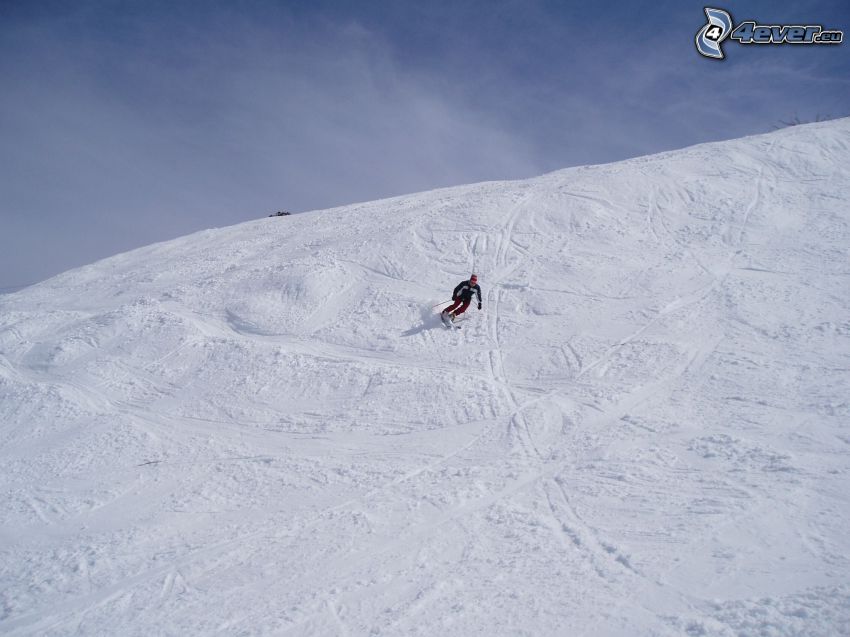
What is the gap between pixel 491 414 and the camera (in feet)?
28.0

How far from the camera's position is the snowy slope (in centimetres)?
499

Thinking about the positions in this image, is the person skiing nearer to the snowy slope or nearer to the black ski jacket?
the black ski jacket

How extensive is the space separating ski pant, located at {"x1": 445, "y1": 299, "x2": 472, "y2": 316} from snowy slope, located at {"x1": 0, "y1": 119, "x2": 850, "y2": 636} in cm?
50

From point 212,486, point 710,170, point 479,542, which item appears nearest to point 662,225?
point 710,170

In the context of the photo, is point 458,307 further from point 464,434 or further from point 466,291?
point 464,434

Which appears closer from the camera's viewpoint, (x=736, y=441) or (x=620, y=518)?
(x=620, y=518)

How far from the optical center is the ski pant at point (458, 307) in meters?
11.7

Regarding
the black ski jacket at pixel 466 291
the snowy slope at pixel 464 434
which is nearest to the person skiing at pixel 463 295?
the black ski jacket at pixel 466 291

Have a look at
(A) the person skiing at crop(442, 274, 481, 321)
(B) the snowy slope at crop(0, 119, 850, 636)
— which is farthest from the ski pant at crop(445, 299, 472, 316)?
(B) the snowy slope at crop(0, 119, 850, 636)

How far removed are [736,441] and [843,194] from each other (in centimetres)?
1372

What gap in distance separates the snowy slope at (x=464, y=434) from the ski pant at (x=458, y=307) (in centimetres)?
50

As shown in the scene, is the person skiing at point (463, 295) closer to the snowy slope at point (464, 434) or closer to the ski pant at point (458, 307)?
the ski pant at point (458, 307)

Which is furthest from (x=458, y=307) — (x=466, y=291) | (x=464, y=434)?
(x=464, y=434)

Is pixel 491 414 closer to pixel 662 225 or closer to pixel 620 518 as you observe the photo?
pixel 620 518
